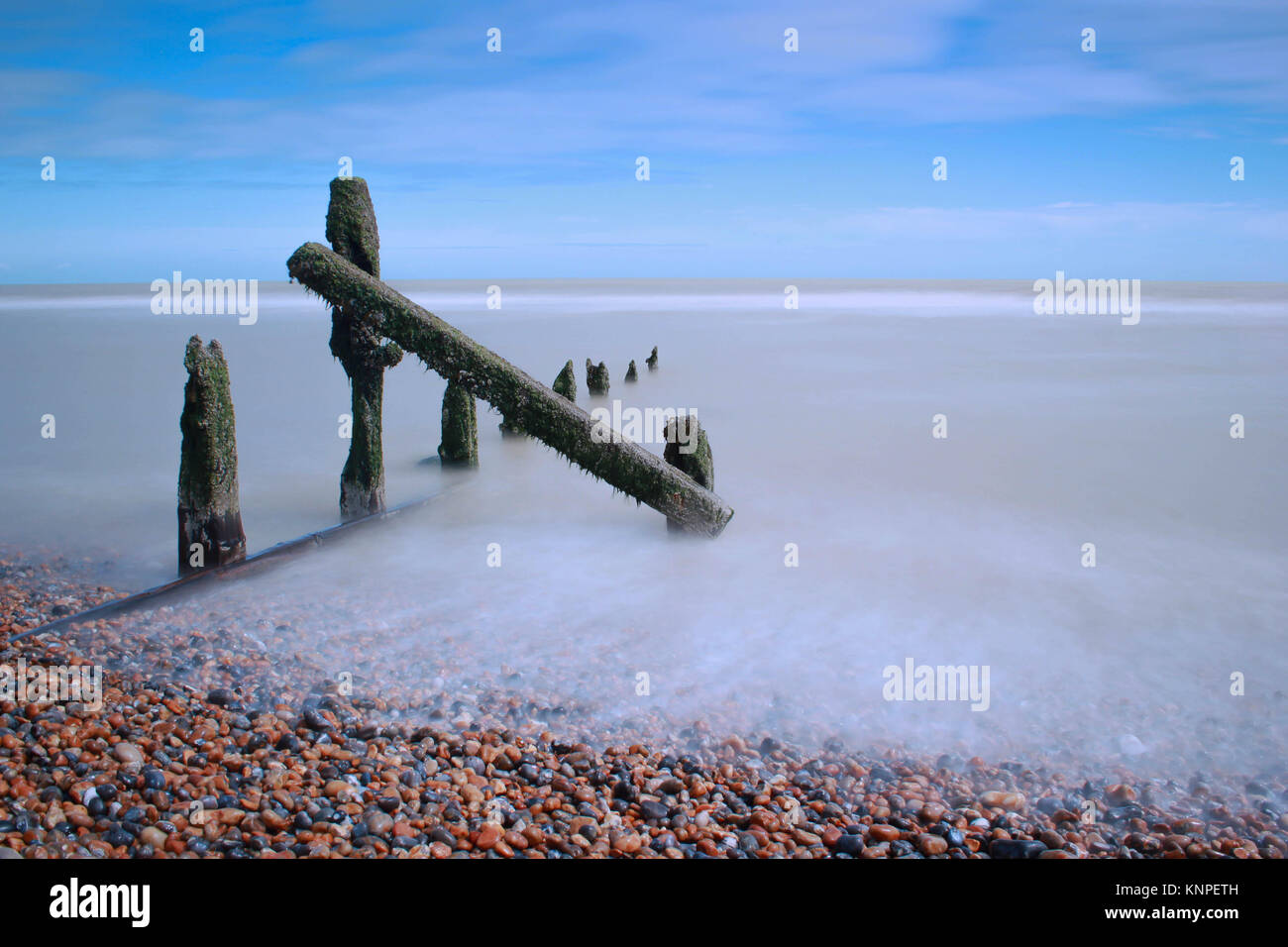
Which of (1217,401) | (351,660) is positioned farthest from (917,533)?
(1217,401)

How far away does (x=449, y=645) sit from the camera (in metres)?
7.16

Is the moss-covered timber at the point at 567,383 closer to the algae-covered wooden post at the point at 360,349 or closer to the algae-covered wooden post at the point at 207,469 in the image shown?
the algae-covered wooden post at the point at 360,349

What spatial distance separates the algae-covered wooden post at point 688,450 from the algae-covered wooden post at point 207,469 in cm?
432

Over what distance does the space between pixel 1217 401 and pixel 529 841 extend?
21652 mm

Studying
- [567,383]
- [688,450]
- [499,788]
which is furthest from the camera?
[567,383]

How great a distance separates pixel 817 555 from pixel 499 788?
5.59 m

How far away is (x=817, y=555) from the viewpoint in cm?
978

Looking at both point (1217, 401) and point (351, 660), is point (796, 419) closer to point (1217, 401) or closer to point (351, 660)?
point (1217, 401)

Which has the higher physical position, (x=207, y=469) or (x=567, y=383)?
(x=567, y=383)

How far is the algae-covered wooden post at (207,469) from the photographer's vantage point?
7.85 m

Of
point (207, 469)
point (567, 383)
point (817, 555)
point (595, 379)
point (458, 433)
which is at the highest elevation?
point (595, 379)

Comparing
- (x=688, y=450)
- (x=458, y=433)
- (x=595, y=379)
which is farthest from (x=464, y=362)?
(x=595, y=379)

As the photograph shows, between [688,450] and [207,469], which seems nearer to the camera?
[207,469]

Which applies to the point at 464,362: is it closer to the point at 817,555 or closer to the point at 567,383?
the point at 817,555
